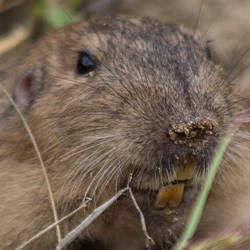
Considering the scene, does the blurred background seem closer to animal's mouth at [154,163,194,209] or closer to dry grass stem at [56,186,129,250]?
animal's mouth at [154,163,194,209]

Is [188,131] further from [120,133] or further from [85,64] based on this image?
[85,64]

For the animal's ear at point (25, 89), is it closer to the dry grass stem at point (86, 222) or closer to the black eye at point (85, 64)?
the black eye at point (85, 64)

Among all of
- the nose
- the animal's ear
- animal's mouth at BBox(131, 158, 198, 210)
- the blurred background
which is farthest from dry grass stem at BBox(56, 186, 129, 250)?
the blurred background

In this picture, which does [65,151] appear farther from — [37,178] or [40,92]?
[40,92]

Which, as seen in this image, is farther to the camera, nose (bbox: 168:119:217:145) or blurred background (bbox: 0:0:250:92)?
blurred background (bbox: 0:0:250:92)

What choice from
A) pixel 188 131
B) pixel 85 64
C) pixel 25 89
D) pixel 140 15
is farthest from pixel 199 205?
pixel 140 15
